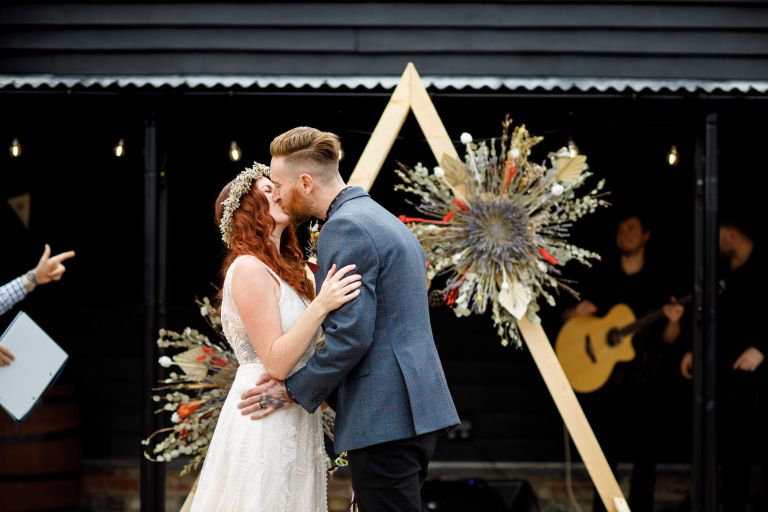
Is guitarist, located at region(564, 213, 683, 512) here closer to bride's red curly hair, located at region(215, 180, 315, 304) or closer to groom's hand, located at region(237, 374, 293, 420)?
bride's red curly hair, located at region(215, 180, 315, 304)

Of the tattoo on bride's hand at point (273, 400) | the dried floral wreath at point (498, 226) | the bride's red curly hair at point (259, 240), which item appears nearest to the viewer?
the tattoo on bride's hand at point (273, 400)

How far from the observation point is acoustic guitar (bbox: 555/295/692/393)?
600 centimetres

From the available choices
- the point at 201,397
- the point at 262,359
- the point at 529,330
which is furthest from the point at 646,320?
the point at 262,359

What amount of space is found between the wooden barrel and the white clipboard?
3.97 ft

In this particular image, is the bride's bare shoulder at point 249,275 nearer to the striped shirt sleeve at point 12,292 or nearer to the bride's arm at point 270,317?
the bride's arm at point 270,317

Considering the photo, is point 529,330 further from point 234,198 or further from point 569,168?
point 234,198

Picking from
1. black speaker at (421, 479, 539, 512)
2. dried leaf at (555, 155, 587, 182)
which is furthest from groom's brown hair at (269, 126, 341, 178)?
black speaker at (421, 479, 539, 512)

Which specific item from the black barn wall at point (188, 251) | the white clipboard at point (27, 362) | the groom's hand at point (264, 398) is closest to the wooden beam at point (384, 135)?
the groom's hand at point (264, 398)

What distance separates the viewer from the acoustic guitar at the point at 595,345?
6.00m

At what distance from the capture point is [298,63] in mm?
6480

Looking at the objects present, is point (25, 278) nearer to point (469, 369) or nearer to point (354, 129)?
point (354, 129)

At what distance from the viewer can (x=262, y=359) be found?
3.20 m

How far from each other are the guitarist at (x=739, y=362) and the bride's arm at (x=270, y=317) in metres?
3.43

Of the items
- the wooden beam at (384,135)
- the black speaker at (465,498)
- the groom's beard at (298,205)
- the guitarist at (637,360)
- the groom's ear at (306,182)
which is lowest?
the black speaker at (465,498)
